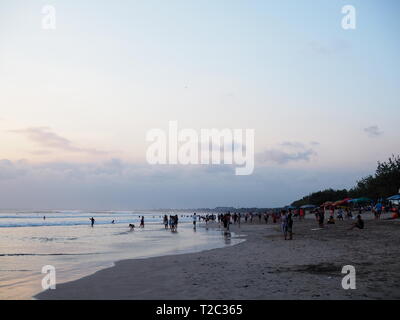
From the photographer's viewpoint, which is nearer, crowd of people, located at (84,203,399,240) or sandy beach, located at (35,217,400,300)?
sandy beach, located at (35,217,400,300)

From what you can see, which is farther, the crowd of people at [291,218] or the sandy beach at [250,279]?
the crowd of people at [291,218]

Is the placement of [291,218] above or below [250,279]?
above

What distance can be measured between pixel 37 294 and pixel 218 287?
534 cm

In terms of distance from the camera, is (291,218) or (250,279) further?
(291,218)

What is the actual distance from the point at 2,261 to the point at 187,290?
13.2m

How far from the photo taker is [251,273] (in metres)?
12.2
